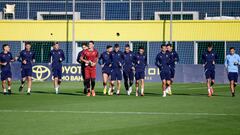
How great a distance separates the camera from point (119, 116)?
19109 mm

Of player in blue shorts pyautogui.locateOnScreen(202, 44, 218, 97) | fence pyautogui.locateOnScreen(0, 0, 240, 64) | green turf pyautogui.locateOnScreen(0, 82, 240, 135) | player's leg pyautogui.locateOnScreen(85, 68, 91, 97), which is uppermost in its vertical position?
fence pyautogui.locateOnScreen(0, 0, 240, 64)

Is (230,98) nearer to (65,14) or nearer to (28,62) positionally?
(28,62)

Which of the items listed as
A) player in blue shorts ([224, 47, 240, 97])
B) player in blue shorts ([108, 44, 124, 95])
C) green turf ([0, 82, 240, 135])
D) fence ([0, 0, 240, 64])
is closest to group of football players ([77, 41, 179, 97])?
player in blue shorts ([108, 44, 124, 95])

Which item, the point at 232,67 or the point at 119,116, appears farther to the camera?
the point at 232,67

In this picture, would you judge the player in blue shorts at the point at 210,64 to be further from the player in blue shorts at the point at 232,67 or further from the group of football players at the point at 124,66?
the group of football players at the point at 124,66

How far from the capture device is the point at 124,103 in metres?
24.2

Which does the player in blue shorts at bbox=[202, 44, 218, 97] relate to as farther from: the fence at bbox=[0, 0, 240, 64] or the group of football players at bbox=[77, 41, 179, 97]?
the fence at bbox=[0, 0, 240, 64]

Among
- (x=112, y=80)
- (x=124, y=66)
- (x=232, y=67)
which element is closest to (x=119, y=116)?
(x=232, y=67)

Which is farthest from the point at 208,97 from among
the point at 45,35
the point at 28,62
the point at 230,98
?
the point at 45,35

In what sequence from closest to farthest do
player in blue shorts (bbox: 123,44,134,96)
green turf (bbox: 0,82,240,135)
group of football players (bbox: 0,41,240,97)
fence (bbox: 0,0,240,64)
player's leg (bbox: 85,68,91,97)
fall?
green turf (bbox: 0,82,240,135), group of football players (bbox: 0,41,240,97), player's leg (bbox: 85,68,91,97), player in blue shorts (bbox: 123,44,134,96), fence (bbox: 0,0,240,64)

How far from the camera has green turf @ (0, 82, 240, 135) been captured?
15805 millimetres

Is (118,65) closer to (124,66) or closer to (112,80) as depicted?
(124,66)

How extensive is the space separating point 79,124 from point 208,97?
38.0 ft

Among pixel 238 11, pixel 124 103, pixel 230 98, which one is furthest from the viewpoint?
pixel 238 11
